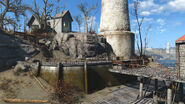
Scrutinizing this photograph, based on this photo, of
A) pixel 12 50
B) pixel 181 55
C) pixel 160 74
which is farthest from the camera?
pixel 12 50

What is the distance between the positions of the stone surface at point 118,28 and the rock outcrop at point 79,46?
2.13 meters

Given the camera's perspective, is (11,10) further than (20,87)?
Yes

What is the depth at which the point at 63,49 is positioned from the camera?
22.6 m

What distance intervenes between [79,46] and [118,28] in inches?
397

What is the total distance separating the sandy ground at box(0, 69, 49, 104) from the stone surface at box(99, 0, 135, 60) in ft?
53.2

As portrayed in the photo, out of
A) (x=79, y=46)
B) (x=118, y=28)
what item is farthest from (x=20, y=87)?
(x=118, y=28)

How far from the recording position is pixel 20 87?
1359cm

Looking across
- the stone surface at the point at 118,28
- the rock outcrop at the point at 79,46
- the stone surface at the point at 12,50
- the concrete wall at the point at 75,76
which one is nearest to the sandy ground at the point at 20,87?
the concrete wall at the point at 75,76

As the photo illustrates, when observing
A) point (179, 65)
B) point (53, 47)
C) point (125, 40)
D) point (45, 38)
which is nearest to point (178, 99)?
Answer: point (179, 65)

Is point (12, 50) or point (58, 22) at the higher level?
point (58, 22)

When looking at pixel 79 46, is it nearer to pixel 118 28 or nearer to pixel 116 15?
pixel 118 28

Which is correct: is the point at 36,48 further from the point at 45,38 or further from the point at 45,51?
the point at 45,38

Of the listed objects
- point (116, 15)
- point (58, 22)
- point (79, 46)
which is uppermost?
point (58, 22)

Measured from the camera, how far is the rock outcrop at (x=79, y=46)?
69.5 ft
